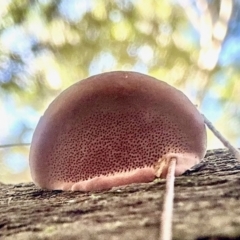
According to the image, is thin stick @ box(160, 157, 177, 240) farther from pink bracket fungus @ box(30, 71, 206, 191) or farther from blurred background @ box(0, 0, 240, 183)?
blurred background @ box(0, 0, 240, 183)

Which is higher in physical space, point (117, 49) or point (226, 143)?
point (117, 49)

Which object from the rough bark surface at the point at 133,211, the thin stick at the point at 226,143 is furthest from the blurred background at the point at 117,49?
the rough bark surface at the point at 133,211

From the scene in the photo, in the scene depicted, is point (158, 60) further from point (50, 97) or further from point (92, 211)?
point (92, 211)

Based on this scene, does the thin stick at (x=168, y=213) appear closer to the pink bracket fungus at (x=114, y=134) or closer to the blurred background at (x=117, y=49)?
the pink bracket fungus at (x=114, y=134)

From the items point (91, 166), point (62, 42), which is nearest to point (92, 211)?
point (91, 166)

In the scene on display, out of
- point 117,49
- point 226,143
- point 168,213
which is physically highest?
point 117,49

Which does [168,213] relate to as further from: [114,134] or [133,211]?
[114,134]

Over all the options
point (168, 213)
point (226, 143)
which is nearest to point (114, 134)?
point (226, 143)
